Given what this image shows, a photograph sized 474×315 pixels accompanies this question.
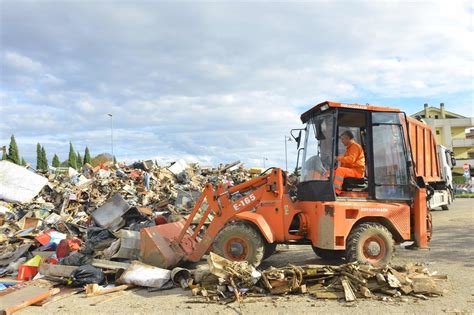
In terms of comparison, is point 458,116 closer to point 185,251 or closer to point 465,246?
point 465,246

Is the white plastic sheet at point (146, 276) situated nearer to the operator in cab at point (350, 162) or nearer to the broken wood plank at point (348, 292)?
the broken wood plank at point (348, 292)

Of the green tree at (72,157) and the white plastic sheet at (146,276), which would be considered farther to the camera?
the green tree at (72,157)

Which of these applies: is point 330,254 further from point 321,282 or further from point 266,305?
point 266,305

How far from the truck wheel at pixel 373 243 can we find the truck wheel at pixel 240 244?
1.37 m

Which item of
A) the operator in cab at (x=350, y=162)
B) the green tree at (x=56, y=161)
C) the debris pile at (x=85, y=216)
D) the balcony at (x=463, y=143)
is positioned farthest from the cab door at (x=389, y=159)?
the green tree at (x=56, y=161)

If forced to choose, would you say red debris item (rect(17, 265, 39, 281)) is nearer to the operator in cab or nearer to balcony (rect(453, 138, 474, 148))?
the operator in cab

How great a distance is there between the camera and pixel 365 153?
22.6 ft

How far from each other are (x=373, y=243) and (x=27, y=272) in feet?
18.8

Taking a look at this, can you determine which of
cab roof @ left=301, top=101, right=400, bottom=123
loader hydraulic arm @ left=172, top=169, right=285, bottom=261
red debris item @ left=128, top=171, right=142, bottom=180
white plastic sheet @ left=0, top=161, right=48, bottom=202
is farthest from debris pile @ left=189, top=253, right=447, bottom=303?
red debris item @ left=128, top=171, right=142, bottom=180

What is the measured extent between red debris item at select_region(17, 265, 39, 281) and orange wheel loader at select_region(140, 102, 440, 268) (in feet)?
6.37

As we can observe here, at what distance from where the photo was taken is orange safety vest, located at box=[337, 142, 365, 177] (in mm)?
6633

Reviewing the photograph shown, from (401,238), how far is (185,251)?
3528 mm

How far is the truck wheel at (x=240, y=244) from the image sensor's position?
253 inches

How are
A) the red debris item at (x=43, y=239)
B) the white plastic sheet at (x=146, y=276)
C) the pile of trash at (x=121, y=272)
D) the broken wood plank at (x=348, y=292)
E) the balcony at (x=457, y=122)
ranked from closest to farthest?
the broken wood plank at (x=348, y=292)
the pile of trash at (x=121, y=272)
the white plastic sheet at (x=146, y=276)
the red debris item at (x=43, y=239)
the balcony at (x=457, y=122)
